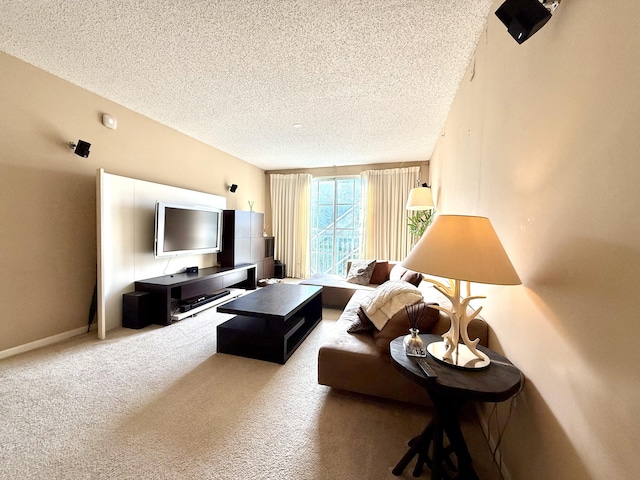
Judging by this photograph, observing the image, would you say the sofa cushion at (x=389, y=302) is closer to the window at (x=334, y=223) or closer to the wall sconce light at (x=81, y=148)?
the wall sconce light at (x=81, y=148)

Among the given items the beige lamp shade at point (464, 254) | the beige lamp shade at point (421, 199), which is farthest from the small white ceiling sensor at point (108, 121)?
the beige lamp shade at point (421, 199)

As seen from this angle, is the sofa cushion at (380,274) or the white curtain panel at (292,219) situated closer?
the sofa cushion at (380,274)

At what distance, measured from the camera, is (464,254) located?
3.34ft

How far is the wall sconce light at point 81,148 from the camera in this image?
2.50 meters

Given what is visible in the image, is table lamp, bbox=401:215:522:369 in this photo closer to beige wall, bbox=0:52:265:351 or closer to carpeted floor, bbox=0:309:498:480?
carpeted floor, bbox=0:309:498:480

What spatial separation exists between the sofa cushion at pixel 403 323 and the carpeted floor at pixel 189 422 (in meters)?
0.43

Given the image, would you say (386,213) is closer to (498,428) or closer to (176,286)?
(176,286)

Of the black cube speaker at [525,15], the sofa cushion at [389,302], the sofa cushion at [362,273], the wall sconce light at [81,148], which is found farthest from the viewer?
the sofa cushion at [362,273]

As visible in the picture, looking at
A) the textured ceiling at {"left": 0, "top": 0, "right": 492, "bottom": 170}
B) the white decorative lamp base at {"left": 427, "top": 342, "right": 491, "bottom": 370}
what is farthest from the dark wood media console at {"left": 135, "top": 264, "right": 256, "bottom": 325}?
the white decorative lamp base at {"left": 427, "top": 342, "right": 491, "bottom": 370}

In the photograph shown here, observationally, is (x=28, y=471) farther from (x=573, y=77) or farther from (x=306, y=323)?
(x=573, y=77)

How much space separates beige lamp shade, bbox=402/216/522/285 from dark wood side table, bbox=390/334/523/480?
16.3 inches

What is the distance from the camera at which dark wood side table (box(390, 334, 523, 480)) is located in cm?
96

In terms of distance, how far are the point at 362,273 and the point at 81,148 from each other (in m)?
3.64

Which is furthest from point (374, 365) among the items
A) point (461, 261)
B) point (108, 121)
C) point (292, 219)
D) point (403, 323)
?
point (292, 219)
